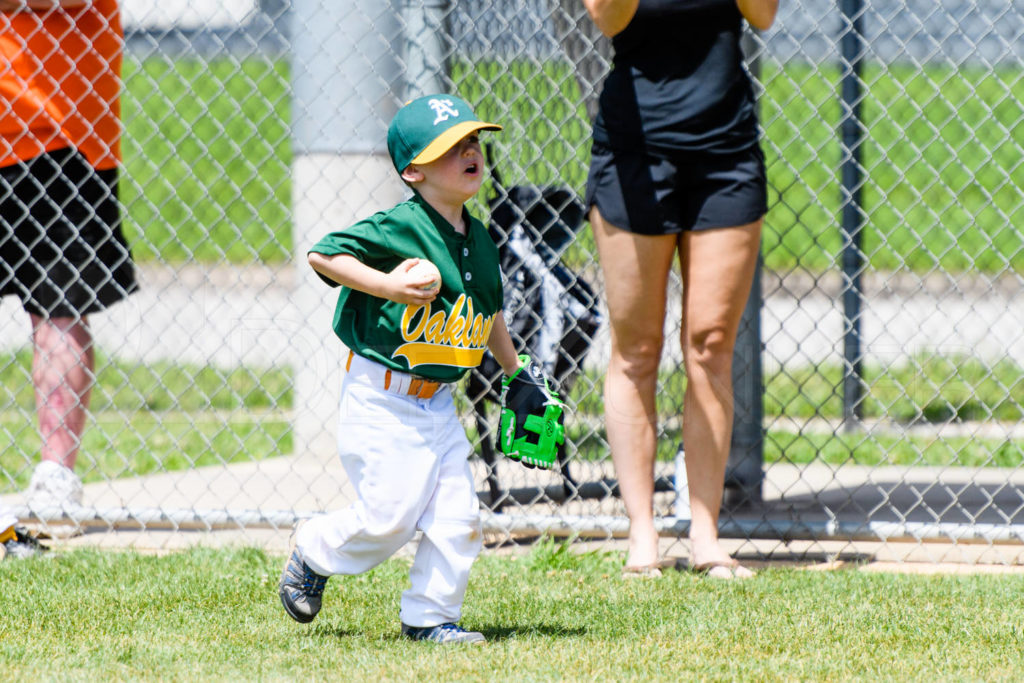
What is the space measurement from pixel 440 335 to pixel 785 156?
7.77 metres

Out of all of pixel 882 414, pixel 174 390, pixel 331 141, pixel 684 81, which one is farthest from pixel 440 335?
pixel 174 390

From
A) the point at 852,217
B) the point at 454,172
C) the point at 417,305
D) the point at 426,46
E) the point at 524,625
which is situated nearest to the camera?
the point at 417,305

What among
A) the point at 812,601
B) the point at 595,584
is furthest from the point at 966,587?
the point at 595,584

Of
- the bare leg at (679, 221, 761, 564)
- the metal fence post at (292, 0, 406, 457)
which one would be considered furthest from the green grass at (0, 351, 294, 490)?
the bare leg at (679, 221, 761, 564)

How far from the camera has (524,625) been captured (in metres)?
2.97

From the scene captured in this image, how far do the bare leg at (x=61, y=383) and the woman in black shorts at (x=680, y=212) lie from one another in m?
1.89

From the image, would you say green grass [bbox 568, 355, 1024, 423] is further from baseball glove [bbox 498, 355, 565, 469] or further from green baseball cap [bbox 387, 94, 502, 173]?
green baseball cap [bbox 387, 94, 502, 173]

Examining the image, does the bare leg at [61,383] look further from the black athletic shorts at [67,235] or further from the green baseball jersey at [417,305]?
the green baseball jersey at [417,305]

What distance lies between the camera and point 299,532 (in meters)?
2.89

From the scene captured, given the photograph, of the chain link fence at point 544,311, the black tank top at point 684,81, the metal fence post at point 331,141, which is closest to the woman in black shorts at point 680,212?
the black tank top at point 684,81

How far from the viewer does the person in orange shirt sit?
13.3ft

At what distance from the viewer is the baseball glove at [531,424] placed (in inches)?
110

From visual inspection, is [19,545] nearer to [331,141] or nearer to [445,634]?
[445,634]

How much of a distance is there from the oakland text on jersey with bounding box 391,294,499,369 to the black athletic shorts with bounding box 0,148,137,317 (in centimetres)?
178
